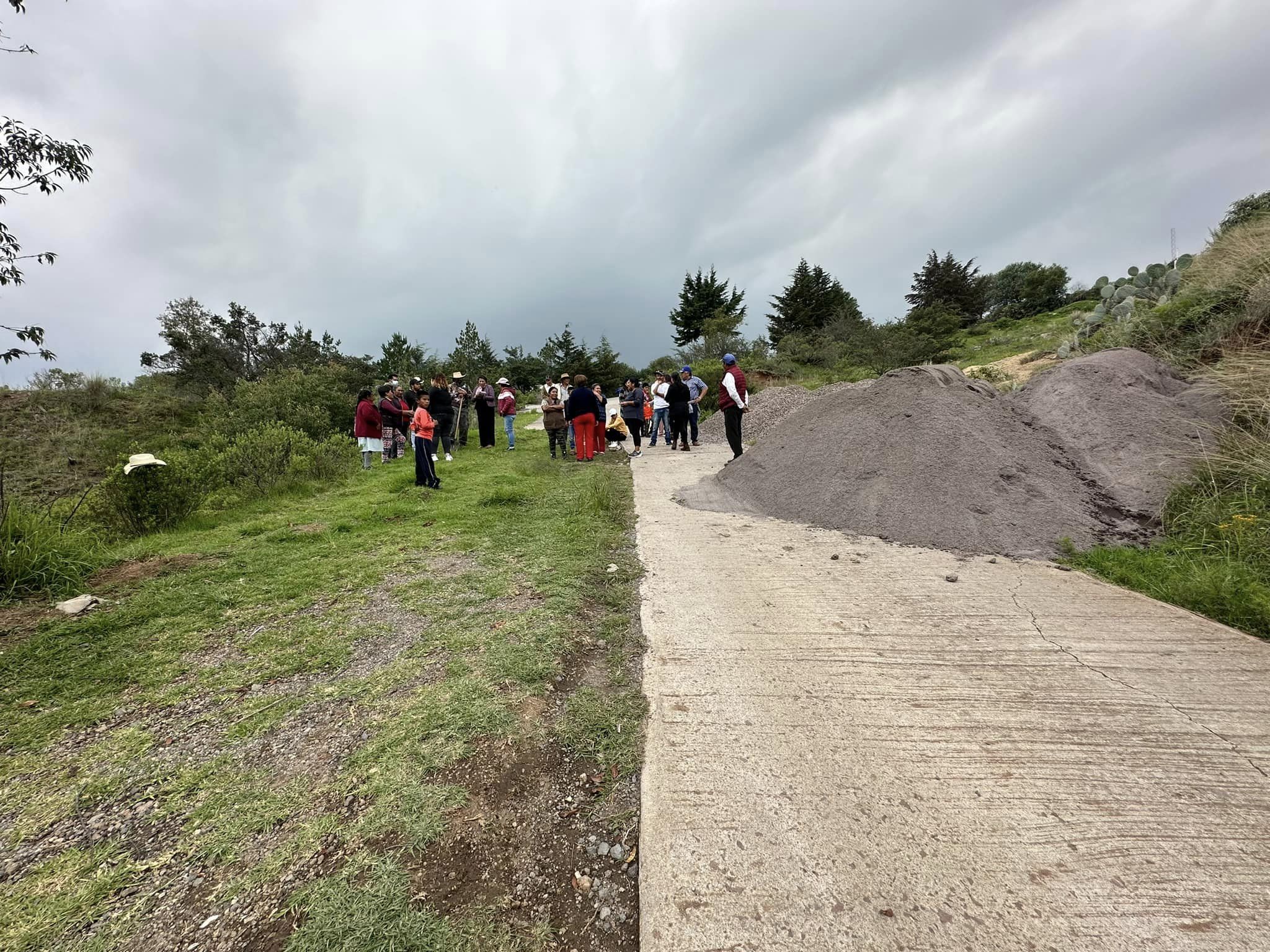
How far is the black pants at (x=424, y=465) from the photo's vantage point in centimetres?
719

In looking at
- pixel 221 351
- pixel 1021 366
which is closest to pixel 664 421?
pixel 1021 366

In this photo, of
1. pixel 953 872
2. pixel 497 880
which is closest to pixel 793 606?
pixel 953 872

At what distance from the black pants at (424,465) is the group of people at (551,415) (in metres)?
0.01

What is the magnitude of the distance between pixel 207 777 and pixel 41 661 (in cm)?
175

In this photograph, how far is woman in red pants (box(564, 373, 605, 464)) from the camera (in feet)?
31.7

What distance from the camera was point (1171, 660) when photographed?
260 centimetres

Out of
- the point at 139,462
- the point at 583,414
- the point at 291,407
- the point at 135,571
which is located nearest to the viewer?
the point at 135,571

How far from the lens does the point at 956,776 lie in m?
1.94

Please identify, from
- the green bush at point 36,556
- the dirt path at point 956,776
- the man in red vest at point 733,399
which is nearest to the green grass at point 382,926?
the dirt path at point 956,776

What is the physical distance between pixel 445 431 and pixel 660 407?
16.6 ft

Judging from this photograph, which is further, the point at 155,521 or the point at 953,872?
the point at 155,521

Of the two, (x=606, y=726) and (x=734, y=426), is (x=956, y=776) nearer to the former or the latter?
(x=606, y=726)

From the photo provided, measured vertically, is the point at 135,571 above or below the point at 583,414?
below

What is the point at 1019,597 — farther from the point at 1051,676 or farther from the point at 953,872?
the point at 953,872
